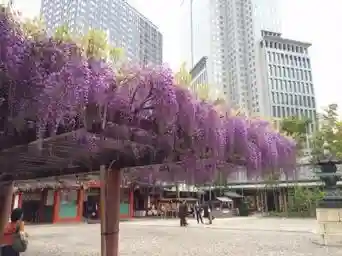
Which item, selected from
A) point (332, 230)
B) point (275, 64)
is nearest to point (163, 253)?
point (332, 230)

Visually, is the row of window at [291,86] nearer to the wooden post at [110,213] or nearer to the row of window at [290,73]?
the row of window at [290,73]

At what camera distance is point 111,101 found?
394cm

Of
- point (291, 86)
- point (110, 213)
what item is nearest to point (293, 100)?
point (291, 86)

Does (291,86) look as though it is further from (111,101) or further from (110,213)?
(111,101)

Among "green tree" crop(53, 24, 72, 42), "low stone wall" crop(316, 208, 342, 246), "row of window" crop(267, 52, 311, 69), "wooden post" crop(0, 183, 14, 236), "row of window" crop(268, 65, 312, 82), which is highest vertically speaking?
"row of window" crop(267, 52, 311, 69)

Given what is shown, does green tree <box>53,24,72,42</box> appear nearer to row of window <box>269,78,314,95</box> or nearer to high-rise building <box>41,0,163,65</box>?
high-rise building <box>41,0,163,65</box>

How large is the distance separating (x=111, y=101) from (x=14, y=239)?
7.68ft

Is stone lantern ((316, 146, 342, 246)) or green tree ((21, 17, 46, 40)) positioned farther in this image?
stone lantern ((316, 146, 342, 246))

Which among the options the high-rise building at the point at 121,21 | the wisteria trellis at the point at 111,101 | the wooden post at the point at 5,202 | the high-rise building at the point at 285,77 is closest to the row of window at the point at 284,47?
the high-rise building at the point at 285,77

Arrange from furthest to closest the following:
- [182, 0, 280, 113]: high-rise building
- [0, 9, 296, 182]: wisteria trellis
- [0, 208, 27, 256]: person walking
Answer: [182, 0, 280, 113]: high-rise building, [0, 208, 27, 256]: person walking, [0, 9, 296, 182]: wisteria trellis

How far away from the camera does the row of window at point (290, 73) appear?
75.9 m

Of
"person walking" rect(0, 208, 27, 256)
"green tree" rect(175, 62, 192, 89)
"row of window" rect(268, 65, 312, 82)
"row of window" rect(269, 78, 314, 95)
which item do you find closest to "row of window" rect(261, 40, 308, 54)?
"row of window" rect(268, 65, 312, 82)

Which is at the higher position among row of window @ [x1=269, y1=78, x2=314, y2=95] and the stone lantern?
row of window @ [x1=269, y1=78, x2=314, y2=95]

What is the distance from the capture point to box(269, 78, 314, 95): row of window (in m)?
75.9
